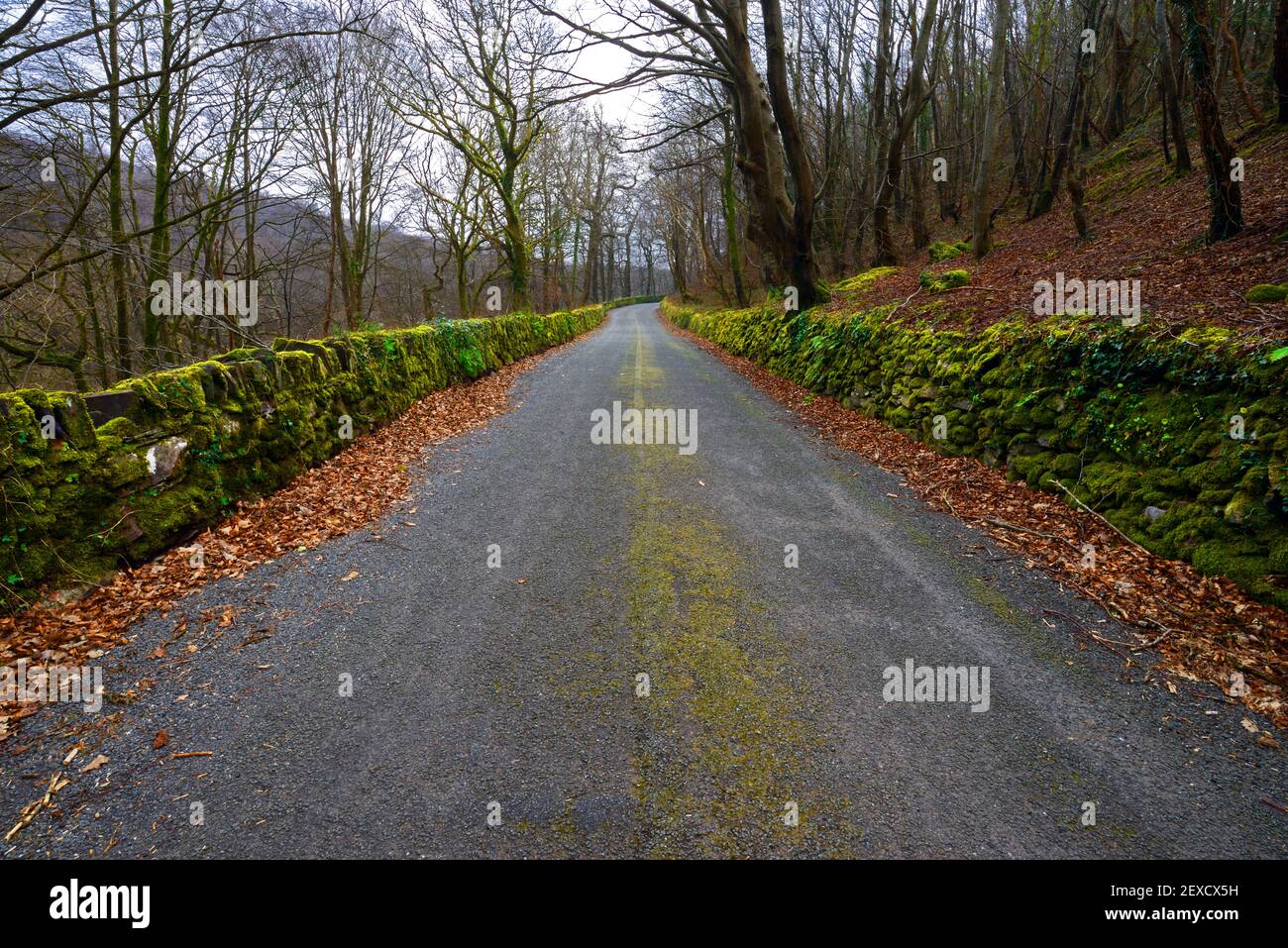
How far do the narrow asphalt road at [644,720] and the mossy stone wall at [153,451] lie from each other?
830 mm

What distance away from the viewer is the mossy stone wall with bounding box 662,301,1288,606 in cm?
363

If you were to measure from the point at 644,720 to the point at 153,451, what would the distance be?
4.34m

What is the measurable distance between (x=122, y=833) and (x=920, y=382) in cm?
823

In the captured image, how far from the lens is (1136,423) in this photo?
14.8 feet

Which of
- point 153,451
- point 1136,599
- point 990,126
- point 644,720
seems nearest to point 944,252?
point 990,126

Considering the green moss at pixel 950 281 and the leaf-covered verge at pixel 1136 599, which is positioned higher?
the green moss at pixel 950 281

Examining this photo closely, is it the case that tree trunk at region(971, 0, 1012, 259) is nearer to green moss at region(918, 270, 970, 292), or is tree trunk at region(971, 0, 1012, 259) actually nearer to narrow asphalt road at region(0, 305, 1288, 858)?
green moss at region(918, 270, 970, 292)

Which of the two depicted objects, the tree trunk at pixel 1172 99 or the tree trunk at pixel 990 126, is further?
the tree trunk at pixel 990 126

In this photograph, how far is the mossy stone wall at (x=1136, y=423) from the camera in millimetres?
3633

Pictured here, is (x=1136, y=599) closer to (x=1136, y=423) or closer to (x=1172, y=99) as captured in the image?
(x=1136, y=423)

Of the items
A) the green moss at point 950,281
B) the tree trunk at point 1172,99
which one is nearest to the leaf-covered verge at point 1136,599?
the green moss at point 950,281

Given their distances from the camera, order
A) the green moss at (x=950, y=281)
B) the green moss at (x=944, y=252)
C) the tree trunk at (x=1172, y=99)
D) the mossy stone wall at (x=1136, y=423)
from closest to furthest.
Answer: the mossy stone wall at (x=1136, y=423)
the green moss at (x=950, y=281)
the tree trunk at (x=1172, y=99)
the green moss at (x=944, y=252)

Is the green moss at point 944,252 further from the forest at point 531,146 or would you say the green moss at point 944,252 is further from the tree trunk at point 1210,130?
the tree trunk at point 1210,130

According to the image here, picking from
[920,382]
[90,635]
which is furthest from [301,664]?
[920,382]
